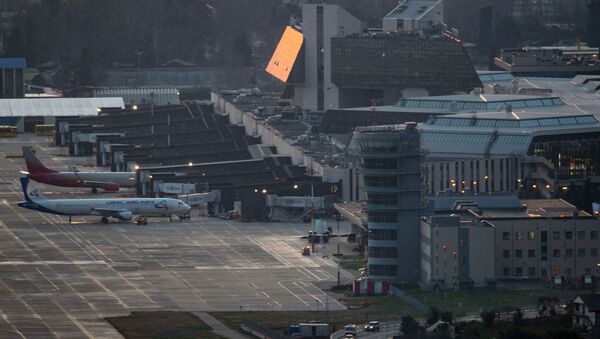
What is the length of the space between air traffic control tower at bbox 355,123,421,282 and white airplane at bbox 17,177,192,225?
105 feet

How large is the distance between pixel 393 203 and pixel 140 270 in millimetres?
16075

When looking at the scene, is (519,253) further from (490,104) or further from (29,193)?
(490,104)

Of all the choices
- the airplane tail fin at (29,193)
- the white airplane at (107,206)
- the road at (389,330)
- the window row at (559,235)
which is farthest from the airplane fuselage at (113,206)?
the road at (389,330)

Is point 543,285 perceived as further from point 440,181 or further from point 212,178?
point 212,178

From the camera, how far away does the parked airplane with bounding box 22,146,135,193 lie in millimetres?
190875

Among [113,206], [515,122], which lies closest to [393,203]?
[113,206]

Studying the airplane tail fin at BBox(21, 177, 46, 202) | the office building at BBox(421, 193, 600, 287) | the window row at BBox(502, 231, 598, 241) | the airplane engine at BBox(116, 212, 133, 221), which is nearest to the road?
the office building at BBox(421, 193, 600, 287)

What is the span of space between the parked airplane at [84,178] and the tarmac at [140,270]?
476 inches

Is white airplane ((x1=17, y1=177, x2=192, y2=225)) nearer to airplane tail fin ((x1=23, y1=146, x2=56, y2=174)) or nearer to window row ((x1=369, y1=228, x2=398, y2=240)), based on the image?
airplane tail fin ((x1=23, y1=146, x2=56, y2=174))

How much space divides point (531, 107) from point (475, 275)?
5346cm

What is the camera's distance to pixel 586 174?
570ft

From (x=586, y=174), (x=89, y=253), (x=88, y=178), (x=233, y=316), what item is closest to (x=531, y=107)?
(x=586, y=174)

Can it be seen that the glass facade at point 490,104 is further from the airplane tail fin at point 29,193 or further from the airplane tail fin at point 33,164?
the airplane tail fin at point 29,193

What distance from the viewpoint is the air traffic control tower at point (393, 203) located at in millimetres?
142000
